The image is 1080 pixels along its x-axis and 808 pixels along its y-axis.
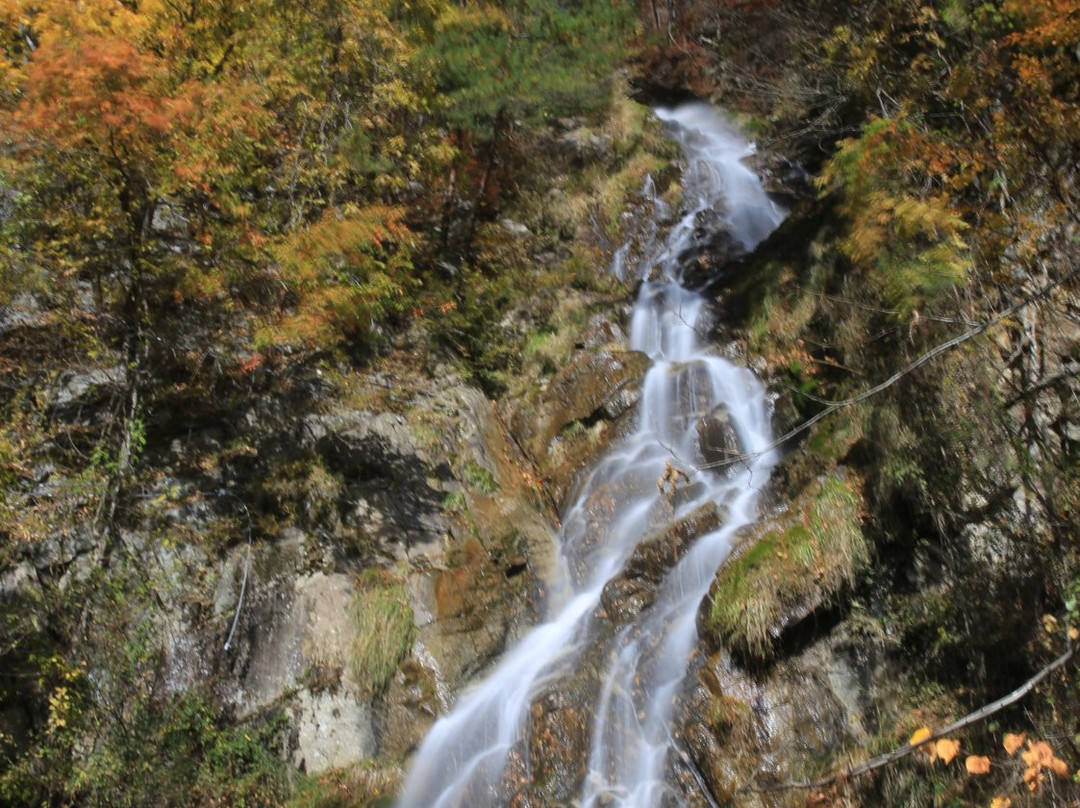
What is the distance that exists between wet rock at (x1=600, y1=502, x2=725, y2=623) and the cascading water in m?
0.11

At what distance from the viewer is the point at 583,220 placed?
14.1 m

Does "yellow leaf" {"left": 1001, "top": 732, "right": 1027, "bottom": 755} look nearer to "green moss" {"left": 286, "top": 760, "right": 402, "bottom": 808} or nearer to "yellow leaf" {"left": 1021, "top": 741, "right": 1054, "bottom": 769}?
"yellow leaf" {"left": 1021, "top": 741, "right": 1054, "bottom": 769}

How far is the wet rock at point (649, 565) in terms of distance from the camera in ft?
24.7

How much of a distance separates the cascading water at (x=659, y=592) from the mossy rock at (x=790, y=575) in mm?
610

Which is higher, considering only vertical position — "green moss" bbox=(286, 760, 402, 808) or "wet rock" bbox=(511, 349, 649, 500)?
"wet rock" bbox=(511, 349, 649, 500)

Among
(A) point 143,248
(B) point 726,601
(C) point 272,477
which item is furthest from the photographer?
(C) point 272,477

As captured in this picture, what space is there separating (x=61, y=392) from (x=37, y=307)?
3.22 feet

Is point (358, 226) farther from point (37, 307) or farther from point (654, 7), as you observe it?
point (654, 7)

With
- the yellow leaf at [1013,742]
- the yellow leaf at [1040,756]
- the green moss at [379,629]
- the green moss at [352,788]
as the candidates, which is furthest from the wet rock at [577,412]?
the yellow leaf at [1040,756]

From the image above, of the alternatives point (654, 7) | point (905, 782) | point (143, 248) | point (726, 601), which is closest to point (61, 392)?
point (143, 248)

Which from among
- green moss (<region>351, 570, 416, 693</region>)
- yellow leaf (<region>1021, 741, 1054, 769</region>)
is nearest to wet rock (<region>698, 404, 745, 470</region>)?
green moss (<region>351, 570, 416, 693</region>)

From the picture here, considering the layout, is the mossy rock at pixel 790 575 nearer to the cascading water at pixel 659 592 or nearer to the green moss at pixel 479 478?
the cascading water at pixel 659 592

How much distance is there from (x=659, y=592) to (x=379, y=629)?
10.3 ft

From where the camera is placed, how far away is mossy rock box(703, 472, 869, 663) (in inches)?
242
